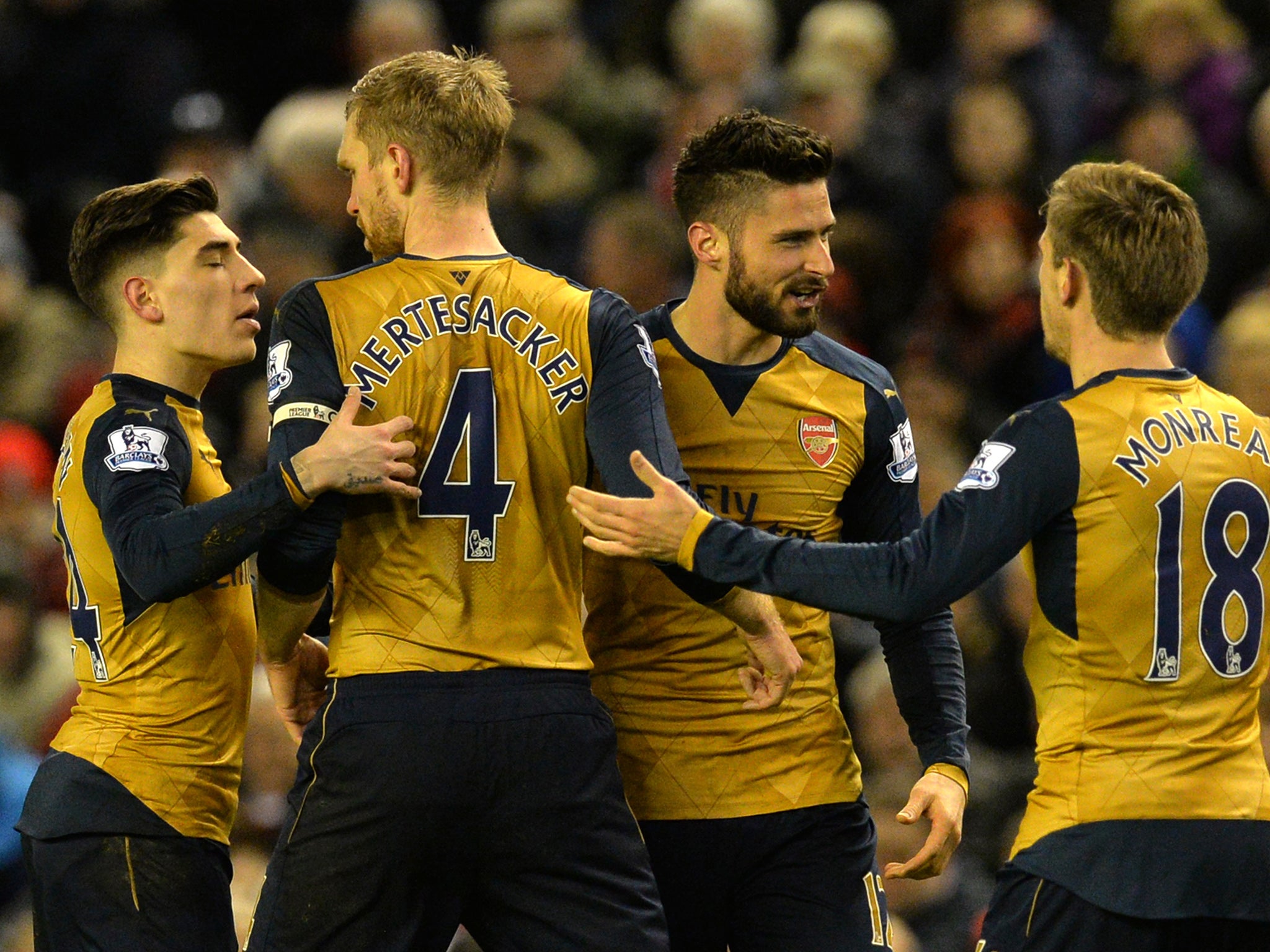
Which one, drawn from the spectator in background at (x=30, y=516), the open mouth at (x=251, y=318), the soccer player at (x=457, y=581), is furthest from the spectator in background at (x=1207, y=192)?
the soccer player at (x=457, y=581)

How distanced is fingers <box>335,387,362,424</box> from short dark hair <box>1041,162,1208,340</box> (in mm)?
1595

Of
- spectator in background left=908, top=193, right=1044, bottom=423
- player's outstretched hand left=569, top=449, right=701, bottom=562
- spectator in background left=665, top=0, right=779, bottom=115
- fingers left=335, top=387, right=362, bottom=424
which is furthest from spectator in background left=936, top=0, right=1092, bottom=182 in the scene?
fingers left=335, top=387, right=362, bottom=424

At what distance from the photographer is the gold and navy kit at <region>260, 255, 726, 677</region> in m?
4.23

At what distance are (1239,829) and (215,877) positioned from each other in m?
2.39

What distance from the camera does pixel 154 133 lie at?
11352 millimetres

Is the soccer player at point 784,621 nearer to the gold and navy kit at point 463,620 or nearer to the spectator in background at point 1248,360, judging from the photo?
the gold and navy kit at point 463,620

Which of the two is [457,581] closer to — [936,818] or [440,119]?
[440,119]

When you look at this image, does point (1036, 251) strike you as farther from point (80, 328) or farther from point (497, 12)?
point (80, 328)

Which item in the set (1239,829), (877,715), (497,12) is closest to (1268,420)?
(1239,829)

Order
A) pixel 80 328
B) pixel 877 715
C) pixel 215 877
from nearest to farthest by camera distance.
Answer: pixel 215 877
pixel 877 715
pixel 80 328

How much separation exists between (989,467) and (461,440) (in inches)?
45.5

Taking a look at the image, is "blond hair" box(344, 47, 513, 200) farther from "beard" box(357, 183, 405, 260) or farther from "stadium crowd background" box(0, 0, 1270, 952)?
"stadium crowd background" box(0, 0, 1270, 952)

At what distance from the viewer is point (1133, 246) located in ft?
13.7

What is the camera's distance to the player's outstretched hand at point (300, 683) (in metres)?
4.77
